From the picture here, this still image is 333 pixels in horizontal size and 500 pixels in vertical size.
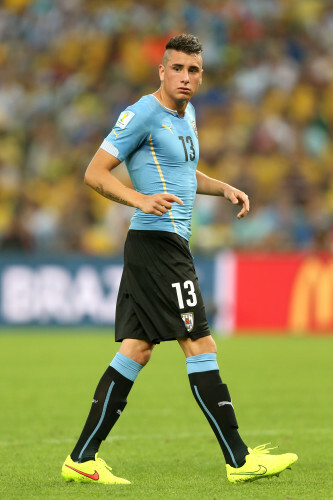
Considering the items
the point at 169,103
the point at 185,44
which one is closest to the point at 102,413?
the point at 169,103

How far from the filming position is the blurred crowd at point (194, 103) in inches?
667

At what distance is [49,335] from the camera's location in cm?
1548

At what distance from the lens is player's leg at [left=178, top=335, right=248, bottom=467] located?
4.95 m

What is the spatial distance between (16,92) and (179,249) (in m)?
15.6

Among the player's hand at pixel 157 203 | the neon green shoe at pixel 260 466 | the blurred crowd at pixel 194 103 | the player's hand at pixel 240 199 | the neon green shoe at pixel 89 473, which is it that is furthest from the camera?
the blurred crowd at pixel 194 103

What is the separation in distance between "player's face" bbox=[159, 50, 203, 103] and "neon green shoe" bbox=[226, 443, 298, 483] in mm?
1822

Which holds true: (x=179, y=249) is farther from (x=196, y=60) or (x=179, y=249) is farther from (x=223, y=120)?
(x=223, y=120)

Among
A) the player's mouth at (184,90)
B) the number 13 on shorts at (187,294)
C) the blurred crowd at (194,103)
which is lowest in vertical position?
the number 13 on shorts at (187,294)

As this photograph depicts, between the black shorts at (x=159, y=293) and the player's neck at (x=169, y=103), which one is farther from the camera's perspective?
the player's neck at (x=169, y=103)

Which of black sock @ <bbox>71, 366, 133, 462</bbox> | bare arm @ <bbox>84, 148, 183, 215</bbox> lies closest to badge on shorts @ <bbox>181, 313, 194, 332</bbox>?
black sock @ <bbox>71, 366, 133, 462</bbox>

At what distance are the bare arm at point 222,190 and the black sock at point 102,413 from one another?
1096 millimetres

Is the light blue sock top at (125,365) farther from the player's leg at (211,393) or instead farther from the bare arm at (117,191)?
the bare arm at (117,191)

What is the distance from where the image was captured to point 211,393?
5.00 m

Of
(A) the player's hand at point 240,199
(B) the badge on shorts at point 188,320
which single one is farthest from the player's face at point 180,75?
(B) the badge on shorts at point 188,320
